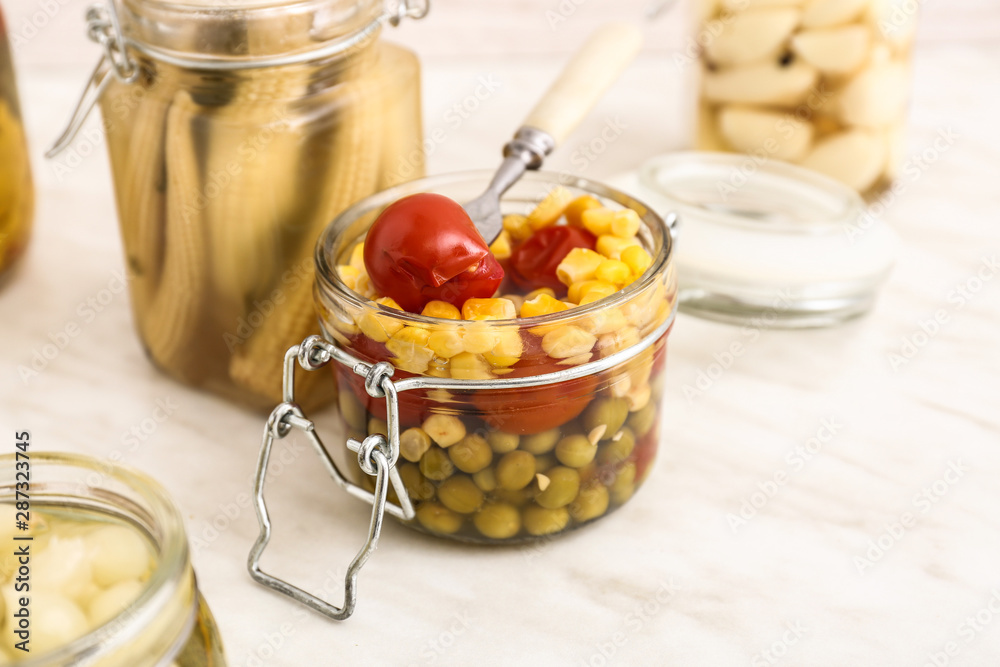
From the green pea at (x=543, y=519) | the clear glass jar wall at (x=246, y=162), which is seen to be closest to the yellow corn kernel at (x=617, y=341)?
the green pea at (x=543, y=519)

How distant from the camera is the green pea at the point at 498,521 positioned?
60cm

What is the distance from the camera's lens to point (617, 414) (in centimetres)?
60

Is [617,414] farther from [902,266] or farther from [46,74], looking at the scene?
[46,74]

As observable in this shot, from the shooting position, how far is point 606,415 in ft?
1.95

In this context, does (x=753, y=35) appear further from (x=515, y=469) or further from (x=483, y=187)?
(x=515, y=469)

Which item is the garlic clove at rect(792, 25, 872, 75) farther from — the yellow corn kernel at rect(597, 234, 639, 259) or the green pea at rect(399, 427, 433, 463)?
the green pea at rect(399, 427, 433, 463)

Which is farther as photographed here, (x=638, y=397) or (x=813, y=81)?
(x=813, y=81)

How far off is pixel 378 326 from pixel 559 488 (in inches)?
5.8

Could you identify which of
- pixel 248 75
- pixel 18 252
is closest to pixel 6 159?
pixel 18 252

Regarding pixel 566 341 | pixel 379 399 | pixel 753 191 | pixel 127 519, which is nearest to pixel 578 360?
pixel 566 341

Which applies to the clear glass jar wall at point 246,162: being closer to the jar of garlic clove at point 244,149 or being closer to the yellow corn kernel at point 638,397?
the jar of garlic clove at point 244,149

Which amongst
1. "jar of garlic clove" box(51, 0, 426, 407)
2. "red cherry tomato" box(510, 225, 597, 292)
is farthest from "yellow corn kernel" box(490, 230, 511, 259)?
"jar of garlic clove" box(51, 0, 426, 407)

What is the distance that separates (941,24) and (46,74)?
1313 mm

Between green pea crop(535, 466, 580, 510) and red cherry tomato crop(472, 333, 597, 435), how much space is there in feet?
0.10
